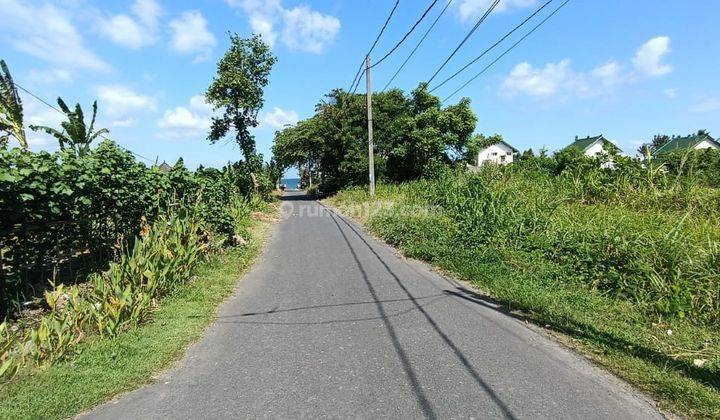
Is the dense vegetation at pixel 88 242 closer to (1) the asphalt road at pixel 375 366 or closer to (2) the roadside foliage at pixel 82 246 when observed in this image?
(2) the roadside foliage at pixel 82 246

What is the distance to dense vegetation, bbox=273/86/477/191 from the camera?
29453 millimetres

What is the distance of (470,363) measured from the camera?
4699 mm

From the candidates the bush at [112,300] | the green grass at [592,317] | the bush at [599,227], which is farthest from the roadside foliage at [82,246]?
the bush at [599,227]

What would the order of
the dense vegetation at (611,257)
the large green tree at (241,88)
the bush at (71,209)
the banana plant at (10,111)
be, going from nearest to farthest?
the dense vegetation at (611,257) < the bush at (71,209) < the banana plant at (10,111) < the large green tree at (241,88)

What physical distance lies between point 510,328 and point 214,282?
17.1ft

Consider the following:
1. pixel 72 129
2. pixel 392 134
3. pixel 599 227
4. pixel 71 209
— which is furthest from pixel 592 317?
pixel 392 134

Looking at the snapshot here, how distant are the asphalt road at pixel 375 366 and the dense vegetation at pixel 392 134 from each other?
2283cm

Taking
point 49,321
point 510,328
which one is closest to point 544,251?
point 510,328

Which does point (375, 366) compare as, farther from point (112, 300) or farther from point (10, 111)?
point (10, 111)

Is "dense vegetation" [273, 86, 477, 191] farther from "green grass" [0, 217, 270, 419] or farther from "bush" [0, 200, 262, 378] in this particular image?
"green grass" [0, 217, 270, 419]

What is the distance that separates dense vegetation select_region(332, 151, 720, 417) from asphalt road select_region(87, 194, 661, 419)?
58cm

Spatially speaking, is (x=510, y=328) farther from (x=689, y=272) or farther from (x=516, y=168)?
(x=516, y=168)

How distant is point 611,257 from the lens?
754 cm

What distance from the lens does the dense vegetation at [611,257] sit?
4918 mm
